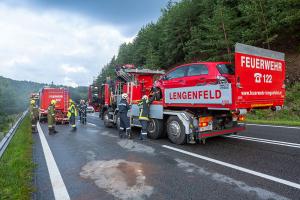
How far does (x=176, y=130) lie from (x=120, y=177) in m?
3.66

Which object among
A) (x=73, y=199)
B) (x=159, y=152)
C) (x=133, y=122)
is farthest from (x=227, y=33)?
(x=73, y=199)

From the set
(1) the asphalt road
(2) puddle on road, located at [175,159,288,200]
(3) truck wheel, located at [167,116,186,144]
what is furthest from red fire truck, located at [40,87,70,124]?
(2) puddle on road, located at [175,159,288,200]

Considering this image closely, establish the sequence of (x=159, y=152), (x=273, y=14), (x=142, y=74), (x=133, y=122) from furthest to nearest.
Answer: (x=273, y=14), (x=142, y=74), (x=133, y=122), (x=159, y=152)

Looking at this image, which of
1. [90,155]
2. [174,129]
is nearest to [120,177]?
[90,155]

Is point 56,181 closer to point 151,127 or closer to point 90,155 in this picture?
point 90,155

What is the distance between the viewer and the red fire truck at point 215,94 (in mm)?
7121

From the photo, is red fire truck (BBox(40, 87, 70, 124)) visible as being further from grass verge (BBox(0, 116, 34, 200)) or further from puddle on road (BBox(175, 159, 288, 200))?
puddle on road (BBox(175, 159, 288, 200))

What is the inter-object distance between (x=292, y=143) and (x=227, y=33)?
17650 millimetres

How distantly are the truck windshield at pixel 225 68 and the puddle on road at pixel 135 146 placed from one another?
3.00 m

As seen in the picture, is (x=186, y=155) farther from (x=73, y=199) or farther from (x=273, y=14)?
(x=273, y=14)

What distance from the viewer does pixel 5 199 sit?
4.12 m

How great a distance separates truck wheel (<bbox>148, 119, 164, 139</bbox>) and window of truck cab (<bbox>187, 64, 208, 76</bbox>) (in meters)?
2.11

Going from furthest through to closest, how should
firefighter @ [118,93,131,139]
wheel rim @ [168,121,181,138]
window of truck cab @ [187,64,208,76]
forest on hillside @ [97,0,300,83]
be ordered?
forest on hillside @ [97,0,300,83] < firefighter @ [118,93,131,139] < wheel rim @ [168,121,181,138] < window of truck cab @ [187,64,208,76]

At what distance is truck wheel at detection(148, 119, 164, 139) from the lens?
9.47 metres
